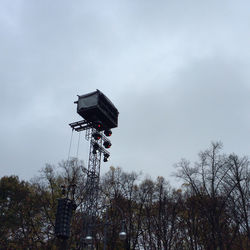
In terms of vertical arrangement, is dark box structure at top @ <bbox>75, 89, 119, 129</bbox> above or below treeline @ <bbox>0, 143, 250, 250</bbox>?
above

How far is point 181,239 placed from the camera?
3014 centimetres

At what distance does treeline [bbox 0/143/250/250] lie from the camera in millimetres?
25953

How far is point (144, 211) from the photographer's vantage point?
32.4 m

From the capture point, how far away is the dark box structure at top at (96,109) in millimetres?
23531

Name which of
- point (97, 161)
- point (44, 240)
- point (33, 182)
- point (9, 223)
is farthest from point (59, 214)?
point (9, 223)

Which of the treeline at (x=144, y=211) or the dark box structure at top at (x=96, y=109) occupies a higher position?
the dark box structure at top at (x=96, y=109)

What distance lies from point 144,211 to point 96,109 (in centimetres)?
1483

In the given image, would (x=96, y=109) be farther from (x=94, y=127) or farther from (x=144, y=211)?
(x=144, y=211)

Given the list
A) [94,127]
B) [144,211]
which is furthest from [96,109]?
[144,211]

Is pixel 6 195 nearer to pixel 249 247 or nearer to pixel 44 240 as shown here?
pixel 44 240

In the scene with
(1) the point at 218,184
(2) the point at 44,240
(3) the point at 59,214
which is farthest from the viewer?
(2) the point at 44,240

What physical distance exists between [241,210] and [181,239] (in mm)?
7615

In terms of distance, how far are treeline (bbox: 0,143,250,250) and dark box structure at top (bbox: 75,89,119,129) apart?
6212 millimetres

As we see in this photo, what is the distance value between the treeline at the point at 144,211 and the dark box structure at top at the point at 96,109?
621 cm
